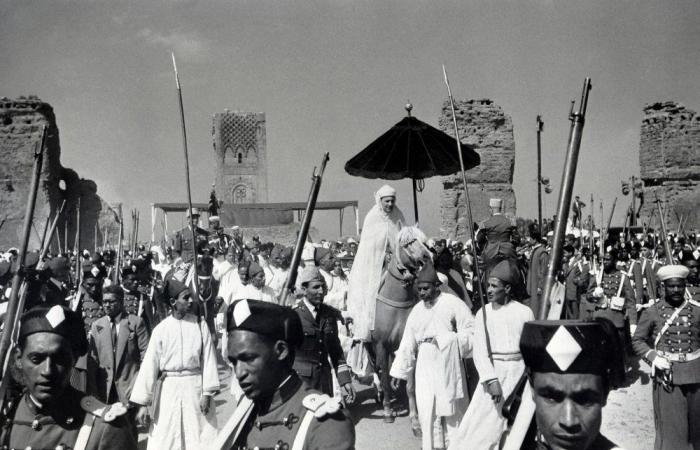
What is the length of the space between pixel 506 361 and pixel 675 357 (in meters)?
1.40

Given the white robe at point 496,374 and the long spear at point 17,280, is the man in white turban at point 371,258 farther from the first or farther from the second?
the long spear at point 17,280

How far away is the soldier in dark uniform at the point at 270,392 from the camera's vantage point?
251cm

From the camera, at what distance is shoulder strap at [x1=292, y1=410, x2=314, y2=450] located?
8.12 ft

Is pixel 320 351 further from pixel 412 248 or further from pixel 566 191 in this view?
pixel 566 191

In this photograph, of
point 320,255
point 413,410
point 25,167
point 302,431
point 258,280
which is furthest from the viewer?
point 25,167

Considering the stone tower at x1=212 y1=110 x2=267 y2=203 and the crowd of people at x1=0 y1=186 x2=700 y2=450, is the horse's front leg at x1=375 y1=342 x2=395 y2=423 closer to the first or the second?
the crowd of people at x1=0 y1=186 x2=700 y2=450

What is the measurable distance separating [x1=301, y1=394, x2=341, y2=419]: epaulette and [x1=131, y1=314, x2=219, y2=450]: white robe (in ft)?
9.80

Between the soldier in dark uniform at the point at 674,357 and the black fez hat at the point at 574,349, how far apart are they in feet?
11.5

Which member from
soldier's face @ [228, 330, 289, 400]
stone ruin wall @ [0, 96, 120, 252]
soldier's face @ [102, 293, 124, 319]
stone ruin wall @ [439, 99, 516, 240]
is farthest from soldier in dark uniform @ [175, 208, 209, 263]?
stone ruin wall @ [0, 96, 120, 252]

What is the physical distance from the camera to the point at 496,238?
891cm

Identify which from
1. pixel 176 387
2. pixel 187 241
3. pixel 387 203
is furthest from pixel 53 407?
pixel 187 241

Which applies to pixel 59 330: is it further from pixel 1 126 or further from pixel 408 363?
pixel 1 126

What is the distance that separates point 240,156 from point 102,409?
64.0 m

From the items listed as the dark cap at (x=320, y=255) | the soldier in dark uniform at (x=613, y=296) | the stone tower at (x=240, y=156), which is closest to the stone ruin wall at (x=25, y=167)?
the dark cap at (x=320, y=255)
